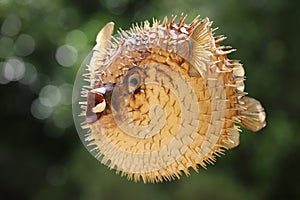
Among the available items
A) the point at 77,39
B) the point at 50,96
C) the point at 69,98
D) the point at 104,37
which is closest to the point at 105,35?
the point at 104,37

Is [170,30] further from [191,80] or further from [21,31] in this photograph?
[21,31]

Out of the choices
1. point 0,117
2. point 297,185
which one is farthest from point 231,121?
point 0,117

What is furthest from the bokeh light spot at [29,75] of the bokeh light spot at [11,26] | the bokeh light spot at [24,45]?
the bokeh light spot at [11,26]

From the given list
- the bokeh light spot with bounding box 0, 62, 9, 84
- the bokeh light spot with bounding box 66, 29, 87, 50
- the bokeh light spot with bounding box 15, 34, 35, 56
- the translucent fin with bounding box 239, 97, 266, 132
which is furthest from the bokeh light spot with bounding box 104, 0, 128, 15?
the translucent fin with bounding box 239, 97, 266, 132

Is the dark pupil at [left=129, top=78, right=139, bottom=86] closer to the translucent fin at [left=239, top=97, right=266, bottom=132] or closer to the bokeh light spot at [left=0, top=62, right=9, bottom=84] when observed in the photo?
the translucent fin at [left=239, top=97, right=266, bottom=132]

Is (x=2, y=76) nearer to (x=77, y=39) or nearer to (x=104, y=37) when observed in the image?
(x=77, y=39)

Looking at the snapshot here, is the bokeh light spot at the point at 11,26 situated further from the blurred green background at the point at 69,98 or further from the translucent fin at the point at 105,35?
the translucent fin at the point at 105,35
